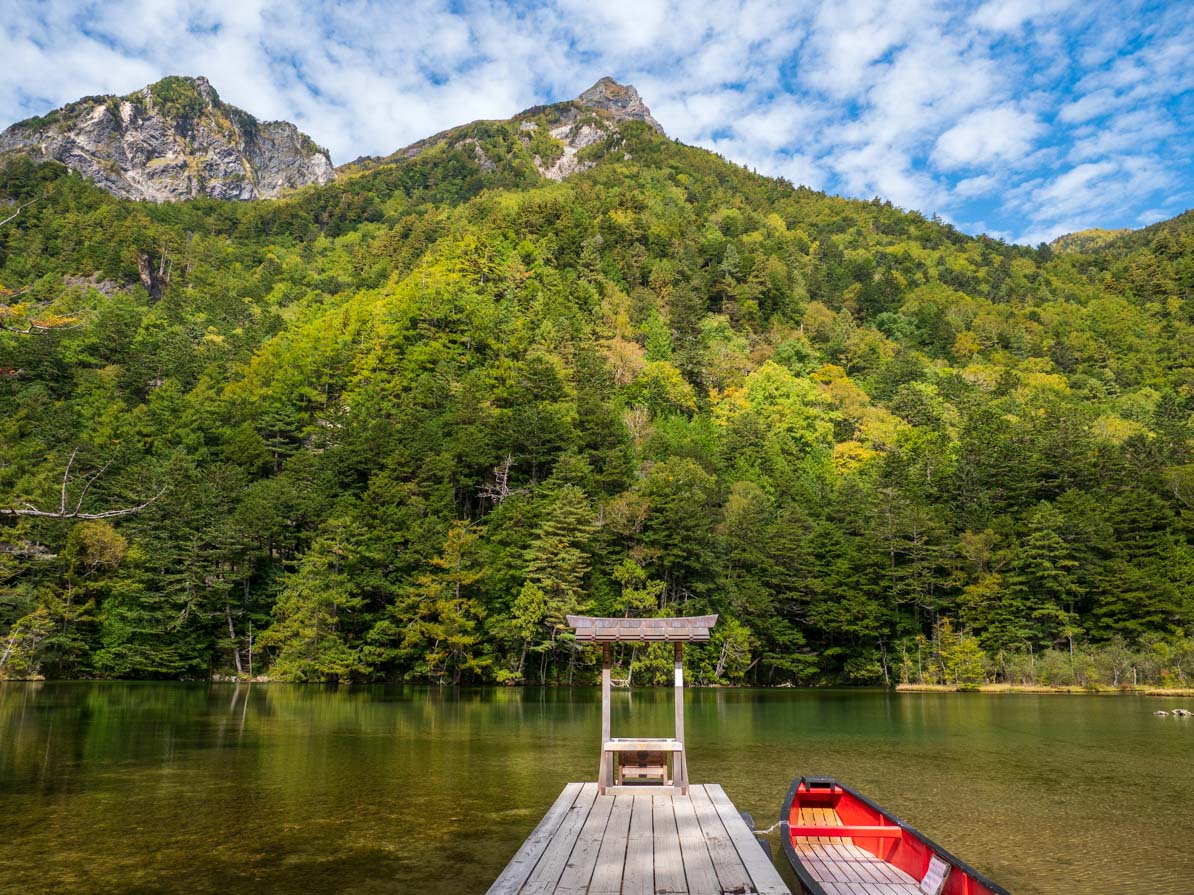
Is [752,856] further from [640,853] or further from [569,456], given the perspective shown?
[569,456]

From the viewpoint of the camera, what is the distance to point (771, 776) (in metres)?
16.8

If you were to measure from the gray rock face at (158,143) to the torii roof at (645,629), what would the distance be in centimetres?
18252

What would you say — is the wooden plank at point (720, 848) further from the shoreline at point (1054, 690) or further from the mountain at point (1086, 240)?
the mountain at point (1086, 240)

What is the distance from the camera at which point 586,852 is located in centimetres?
731

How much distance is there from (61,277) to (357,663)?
79868 millimetres

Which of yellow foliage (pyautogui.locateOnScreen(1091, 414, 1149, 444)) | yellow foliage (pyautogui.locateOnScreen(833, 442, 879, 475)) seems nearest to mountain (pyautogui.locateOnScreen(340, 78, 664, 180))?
yellow foliage (pyautogui.locateOnScreen(833, 442, 879, 475))

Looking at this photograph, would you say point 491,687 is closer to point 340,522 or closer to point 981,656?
point 340,522

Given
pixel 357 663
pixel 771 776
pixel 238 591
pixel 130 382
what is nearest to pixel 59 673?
pixel 238 591

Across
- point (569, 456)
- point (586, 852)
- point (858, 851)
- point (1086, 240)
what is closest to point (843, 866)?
point (858, 851)

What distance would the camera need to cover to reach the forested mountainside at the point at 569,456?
48875mm

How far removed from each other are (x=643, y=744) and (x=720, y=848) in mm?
3603

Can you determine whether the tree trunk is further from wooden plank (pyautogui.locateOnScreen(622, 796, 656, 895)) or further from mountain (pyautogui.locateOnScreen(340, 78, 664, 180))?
mountain (pyautogui.locateOnScreen(340, 78, 664, 180))

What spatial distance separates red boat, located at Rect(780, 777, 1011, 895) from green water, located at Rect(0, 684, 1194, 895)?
2090mm

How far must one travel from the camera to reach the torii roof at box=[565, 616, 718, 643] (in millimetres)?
11406
